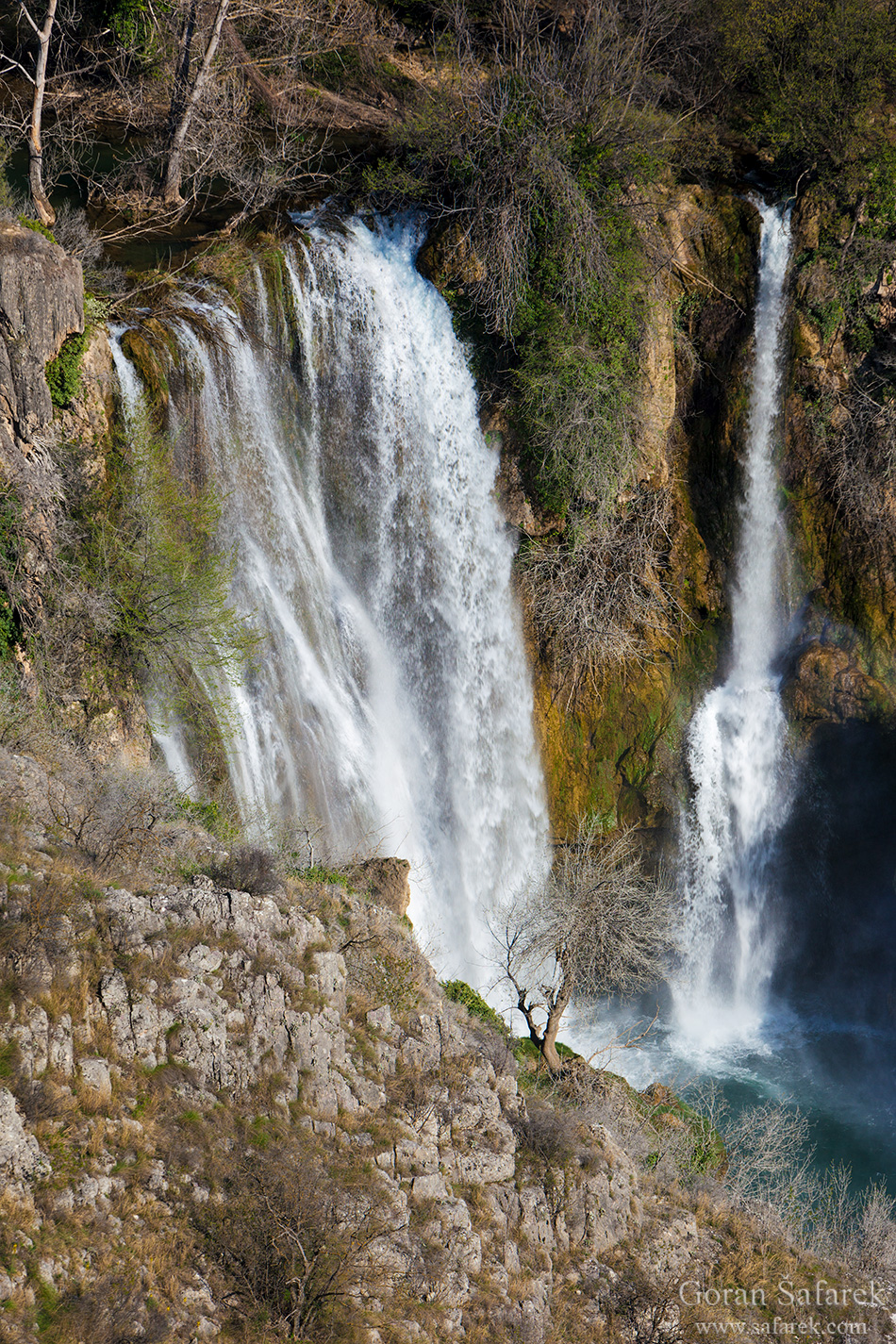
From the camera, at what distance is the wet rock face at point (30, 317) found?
878 centimetres

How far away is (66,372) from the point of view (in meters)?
9.53

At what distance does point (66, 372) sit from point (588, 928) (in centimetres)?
981

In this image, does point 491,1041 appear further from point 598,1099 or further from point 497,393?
point 497,393

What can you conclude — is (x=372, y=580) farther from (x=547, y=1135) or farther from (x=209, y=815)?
(x=547, y=1135)

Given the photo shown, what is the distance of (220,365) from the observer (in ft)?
36.9

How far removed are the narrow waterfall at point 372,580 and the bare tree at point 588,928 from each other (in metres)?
0.75

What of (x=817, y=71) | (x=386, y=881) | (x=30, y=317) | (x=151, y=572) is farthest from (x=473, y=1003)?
(x=817, y=71)

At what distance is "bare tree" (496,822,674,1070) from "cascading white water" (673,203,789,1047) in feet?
2.84

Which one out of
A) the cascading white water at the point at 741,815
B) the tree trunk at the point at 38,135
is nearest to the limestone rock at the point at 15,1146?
the tree trunk at the point at 38,135

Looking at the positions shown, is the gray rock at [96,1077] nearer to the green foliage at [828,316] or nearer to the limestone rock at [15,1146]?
the limestone rock at [15,1146]

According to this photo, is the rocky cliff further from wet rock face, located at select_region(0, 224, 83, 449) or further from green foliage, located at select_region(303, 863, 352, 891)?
wet rock face, located at select_region(0, 224, 83, 449)

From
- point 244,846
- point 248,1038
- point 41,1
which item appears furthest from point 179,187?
point 248,1038

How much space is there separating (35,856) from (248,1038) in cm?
206

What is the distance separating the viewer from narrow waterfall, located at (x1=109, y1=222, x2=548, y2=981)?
37.2ft
